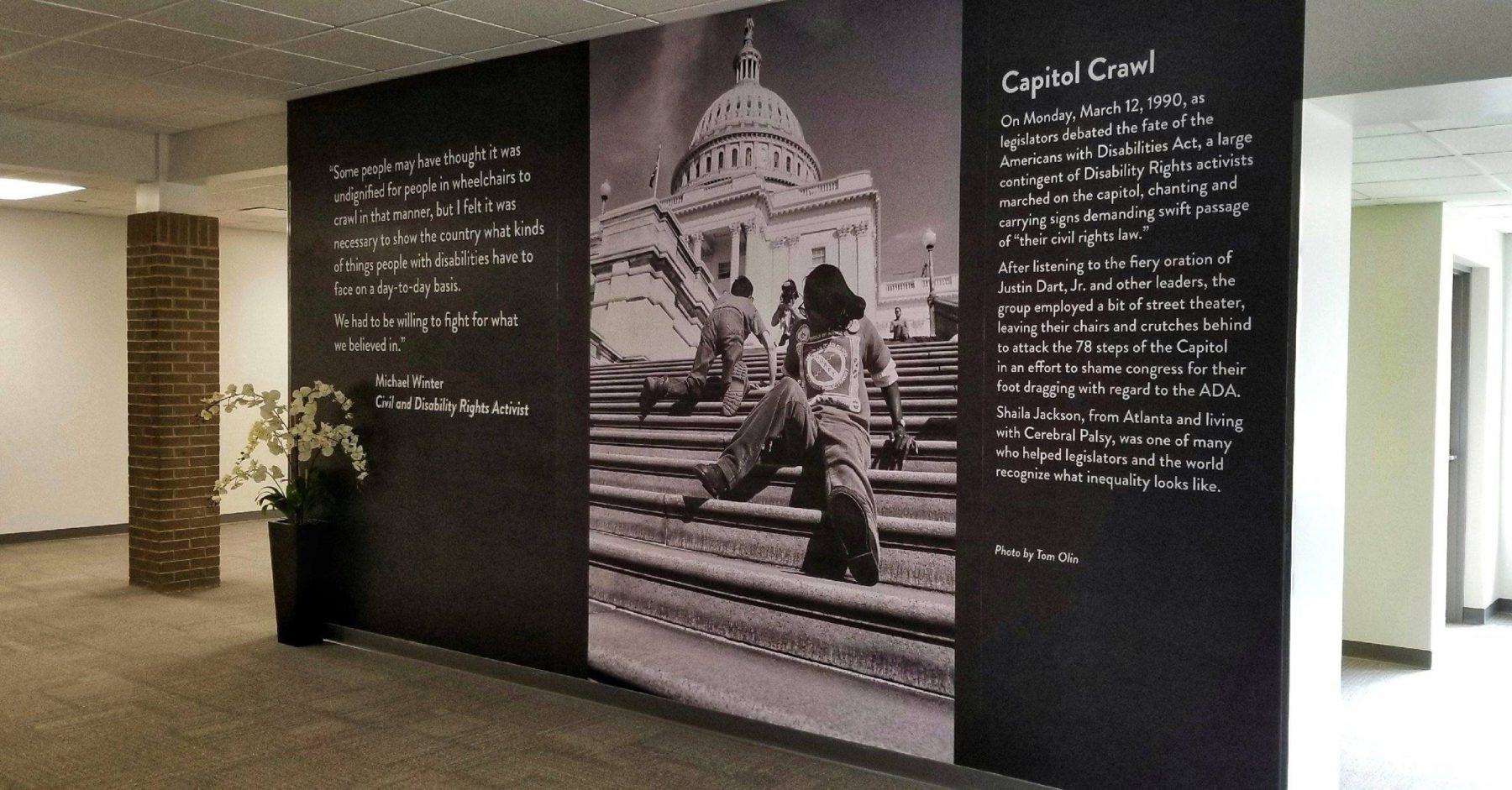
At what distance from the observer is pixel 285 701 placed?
5.25m

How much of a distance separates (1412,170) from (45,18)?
20.6ft

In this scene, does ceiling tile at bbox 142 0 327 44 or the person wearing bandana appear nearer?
the person wearing bandana

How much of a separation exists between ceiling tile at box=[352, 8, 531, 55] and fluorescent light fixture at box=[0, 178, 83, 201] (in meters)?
4.44

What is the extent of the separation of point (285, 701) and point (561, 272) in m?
2.28

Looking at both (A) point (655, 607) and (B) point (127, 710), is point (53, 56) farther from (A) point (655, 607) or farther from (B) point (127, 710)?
(A) point (655, 607)

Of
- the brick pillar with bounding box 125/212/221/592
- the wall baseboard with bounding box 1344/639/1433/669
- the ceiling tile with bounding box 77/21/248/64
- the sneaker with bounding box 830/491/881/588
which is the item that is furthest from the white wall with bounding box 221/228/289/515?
the wall baseboard with bounding box 1344/639/1433/669

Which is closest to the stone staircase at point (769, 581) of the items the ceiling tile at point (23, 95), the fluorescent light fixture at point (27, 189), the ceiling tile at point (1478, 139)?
the ceiling tile at point (1478, 139)

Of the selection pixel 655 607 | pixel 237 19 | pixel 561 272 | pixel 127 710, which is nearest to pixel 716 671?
pixel 655 607

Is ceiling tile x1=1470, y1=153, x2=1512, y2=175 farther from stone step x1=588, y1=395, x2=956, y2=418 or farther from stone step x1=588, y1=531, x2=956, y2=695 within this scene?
stone step x1=588, y1=531, x2=956, y2=695

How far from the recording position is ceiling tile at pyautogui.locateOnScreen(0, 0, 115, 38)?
482 cm

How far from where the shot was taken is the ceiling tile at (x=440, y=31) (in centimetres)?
490

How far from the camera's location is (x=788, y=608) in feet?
15.4

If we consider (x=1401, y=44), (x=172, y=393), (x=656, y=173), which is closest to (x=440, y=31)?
(x=656, y=173)

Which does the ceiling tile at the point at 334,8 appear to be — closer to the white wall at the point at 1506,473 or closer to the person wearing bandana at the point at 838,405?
the person wearing bandana at the point at 838,405
